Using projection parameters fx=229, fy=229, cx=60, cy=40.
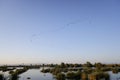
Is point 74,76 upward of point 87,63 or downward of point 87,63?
downward

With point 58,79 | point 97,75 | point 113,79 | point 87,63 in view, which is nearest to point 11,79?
point 58,79

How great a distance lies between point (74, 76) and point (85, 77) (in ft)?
28.2

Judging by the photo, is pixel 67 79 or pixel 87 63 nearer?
pixel 67 79

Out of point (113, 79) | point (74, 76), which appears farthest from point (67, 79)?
point (113, 79)

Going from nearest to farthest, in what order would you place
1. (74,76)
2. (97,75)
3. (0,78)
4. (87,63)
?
1. (97,75)
2. (0,78)
3. (74,76)
4. (87,63)

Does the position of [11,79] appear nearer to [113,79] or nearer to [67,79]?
[67,79]

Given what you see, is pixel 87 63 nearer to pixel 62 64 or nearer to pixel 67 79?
pixel 62 64

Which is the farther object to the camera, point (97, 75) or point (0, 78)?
point (0, 78)

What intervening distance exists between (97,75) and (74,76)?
11824mm

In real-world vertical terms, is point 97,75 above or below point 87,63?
below

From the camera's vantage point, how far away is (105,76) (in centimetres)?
5353

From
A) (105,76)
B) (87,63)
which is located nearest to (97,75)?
(105,76)

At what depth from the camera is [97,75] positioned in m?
52.5

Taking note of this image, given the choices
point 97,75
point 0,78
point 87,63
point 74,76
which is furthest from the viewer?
point 87,63
